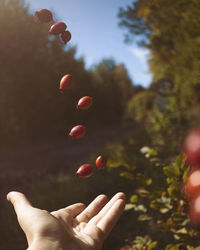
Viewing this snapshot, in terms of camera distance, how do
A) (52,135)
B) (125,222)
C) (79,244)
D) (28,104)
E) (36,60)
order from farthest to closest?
1. (52,135)
2. (28,104)
3. (36,60)
4. (125,222)
5. (79,244)

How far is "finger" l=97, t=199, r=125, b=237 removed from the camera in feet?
5.04

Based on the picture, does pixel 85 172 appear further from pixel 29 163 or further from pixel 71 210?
pixel 29 163

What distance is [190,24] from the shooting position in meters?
2.88

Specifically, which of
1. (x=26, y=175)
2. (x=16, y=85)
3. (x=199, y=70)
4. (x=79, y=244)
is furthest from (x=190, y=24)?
(x=16, y=85)

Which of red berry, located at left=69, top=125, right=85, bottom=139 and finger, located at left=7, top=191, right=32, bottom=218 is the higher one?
red berry, located at left=69, top=125, right=85, bottom=139

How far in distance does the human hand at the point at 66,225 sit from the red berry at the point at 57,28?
3.72ft

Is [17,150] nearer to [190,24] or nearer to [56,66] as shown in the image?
[56,66]

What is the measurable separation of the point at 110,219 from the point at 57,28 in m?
1.29

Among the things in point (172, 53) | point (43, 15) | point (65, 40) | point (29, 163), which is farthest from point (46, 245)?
point (29, 163)

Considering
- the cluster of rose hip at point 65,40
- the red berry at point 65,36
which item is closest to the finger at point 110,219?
the cluster of rose hip at point 65,40

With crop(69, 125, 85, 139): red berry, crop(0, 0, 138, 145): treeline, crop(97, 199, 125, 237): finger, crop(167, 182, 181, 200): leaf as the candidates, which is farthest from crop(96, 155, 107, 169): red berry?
crop(0, 0, 138, 145): treeline

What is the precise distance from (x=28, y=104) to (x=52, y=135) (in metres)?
3.40

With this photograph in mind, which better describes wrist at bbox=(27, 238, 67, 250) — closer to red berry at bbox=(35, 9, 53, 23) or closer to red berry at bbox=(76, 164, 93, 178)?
red berry at bbox=(76, 164, 93, 178)

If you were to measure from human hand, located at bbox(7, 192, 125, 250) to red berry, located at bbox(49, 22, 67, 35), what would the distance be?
3.72ft
